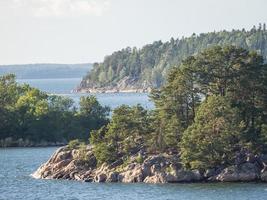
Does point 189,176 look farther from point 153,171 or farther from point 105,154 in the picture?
point 105,154

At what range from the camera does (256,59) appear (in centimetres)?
10188

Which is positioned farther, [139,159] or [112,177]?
[139,159]

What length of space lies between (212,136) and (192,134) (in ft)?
6.11

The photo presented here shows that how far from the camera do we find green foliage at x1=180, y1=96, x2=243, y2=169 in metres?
92.4

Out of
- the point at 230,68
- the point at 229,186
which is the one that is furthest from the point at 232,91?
the point at 229,186

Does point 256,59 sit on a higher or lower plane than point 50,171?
higher

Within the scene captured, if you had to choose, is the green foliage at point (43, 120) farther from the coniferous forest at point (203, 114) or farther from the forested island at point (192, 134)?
the coniferous forest at point (203, 114)

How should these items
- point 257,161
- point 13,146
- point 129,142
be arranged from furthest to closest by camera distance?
point 13,146, point 129,142, point 257,161

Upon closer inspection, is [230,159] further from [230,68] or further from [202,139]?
[230,68]

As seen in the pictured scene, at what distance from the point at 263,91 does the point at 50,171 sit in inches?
865

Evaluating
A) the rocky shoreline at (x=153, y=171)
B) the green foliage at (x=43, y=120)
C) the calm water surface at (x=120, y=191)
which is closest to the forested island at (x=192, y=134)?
the rocky shoreline at (x=153, y=171)

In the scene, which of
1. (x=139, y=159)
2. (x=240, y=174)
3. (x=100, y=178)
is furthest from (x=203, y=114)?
(x=100, y=178)

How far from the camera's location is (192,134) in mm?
94625

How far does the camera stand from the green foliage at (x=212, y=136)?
92375 millimetres
